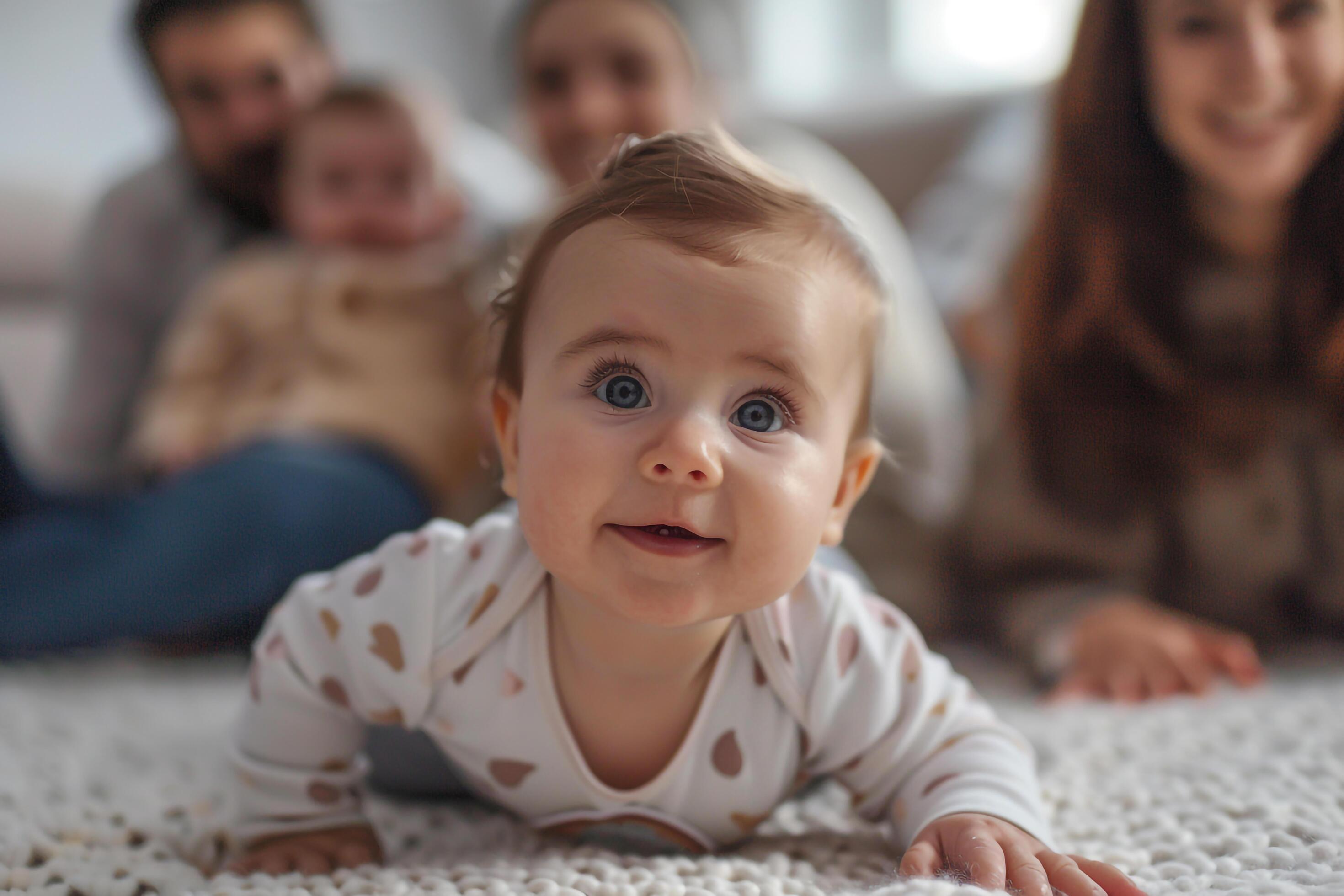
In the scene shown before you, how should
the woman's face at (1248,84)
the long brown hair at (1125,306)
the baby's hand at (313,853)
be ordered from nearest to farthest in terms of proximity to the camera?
the baby's hand at (313,853), the woman's face at (1248,84), the long brown hair at (1125,306)

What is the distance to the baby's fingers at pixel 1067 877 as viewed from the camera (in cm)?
53

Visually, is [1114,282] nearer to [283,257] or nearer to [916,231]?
[916,231]

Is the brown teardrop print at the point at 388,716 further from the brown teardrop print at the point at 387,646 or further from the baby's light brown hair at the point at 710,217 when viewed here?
the baby's light brown hair at the point at 710,217

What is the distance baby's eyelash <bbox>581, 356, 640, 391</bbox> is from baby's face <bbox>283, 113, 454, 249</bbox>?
0.91m

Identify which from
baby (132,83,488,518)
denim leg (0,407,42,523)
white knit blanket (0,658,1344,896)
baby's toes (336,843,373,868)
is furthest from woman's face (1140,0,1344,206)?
denim leg (0,407,42,523)

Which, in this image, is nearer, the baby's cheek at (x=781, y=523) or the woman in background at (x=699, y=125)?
the baby's cheek at (x=781, y=523)

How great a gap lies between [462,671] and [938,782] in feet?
0.91

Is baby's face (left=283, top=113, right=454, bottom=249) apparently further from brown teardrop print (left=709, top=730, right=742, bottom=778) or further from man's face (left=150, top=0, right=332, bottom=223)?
brown teardrop print (left=709, top=730, right=742, bottom=778)

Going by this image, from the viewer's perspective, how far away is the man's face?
1.35 m

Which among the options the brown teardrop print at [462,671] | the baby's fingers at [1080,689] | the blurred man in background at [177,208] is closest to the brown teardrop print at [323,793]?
the brown teardrop print at [462,671]

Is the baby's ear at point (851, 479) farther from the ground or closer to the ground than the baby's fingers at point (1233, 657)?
farther from the ground

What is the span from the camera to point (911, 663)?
0.65 m

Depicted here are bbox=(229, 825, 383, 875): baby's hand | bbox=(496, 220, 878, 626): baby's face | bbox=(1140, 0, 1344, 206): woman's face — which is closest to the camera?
bbox=(496, 220, 878, 626): baby's face

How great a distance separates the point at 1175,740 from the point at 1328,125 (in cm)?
57
